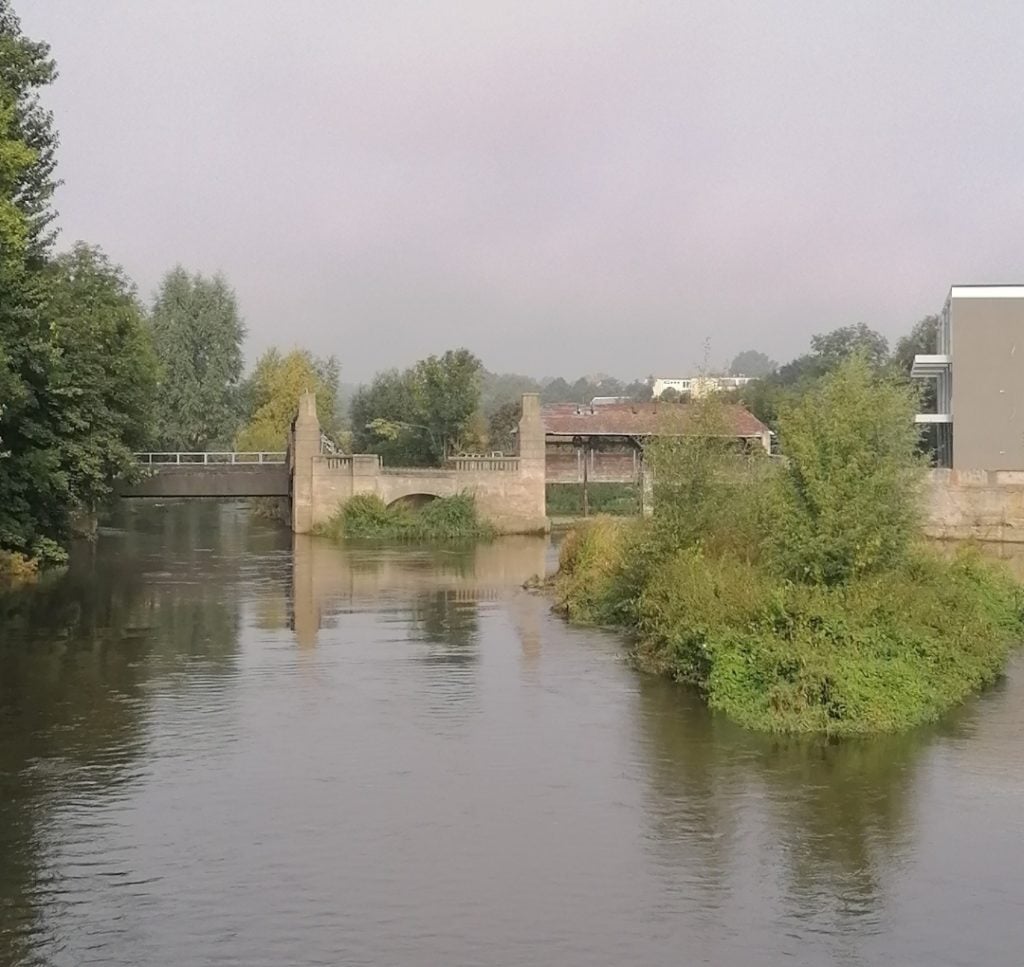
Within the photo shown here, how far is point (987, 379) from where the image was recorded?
5859 centimetres

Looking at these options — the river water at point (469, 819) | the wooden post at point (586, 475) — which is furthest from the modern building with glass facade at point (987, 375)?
the river water at point (469, 819)

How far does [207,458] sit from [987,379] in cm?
3474

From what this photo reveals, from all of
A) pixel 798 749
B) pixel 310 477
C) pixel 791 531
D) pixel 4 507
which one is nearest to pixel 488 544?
pixel 310 477

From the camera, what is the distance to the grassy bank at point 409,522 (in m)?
50.7

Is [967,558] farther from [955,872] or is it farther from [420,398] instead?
[420,398]

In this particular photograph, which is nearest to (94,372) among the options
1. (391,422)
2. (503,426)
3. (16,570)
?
(16,570)

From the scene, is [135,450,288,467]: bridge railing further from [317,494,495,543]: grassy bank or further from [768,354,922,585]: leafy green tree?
[768,354,922,585]: leafy green tree

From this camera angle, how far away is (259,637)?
25891 millimetres

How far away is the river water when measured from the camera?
427 inches

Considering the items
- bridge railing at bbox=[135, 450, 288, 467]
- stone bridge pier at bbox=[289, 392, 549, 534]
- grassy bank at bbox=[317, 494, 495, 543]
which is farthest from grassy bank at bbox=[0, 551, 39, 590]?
bridge railing at bbox=[135, 450, 288, 467]

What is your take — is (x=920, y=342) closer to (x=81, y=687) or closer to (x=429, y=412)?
(x=429, y=412)

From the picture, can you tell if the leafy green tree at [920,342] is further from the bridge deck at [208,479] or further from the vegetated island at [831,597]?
the vegetated island at [831,597]

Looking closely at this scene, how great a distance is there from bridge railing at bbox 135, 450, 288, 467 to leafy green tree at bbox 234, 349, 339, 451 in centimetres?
861

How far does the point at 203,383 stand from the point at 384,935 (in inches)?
2658
